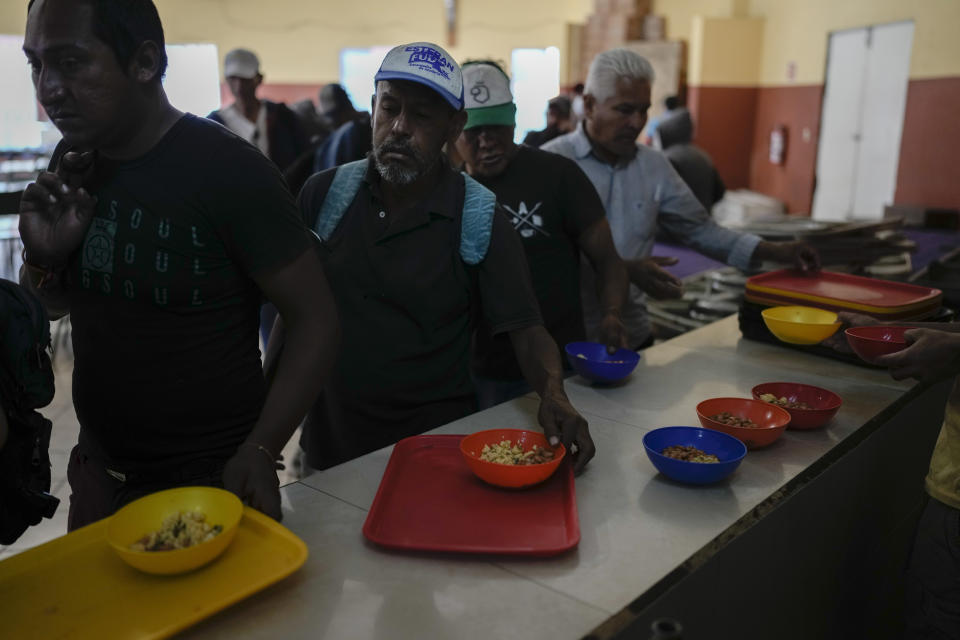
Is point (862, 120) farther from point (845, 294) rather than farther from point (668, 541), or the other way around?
point (668, 541)

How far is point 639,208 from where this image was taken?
2.66 meters

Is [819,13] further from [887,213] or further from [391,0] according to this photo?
[391,0]

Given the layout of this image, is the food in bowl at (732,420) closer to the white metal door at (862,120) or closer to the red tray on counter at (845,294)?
the red tray on counter at (845,294)

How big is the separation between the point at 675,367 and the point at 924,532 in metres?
0.72

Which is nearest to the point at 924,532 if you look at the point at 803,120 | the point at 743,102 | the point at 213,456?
the point at 213,456

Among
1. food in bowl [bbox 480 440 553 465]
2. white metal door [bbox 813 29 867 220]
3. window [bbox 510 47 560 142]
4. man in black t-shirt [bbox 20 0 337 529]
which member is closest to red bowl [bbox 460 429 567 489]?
food in bowl [bbox 480 440 553 465]

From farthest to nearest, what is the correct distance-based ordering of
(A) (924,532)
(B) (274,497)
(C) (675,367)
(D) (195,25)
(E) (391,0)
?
(E) (391,0), (D) (195,25), (C) (675,367), (A) (924,532), (B) (274,497)

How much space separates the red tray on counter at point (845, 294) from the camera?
2201 mm

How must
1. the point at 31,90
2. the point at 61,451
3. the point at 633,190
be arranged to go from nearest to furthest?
the point at 633,190 → the point at 61,451 → the point at 31,90

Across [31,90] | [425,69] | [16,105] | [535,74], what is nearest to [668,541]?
[425,69]

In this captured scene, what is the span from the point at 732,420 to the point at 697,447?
181mm

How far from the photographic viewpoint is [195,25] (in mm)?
11039

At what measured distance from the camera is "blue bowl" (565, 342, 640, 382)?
192 cm

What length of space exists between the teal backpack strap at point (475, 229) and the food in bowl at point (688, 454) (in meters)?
0.57
